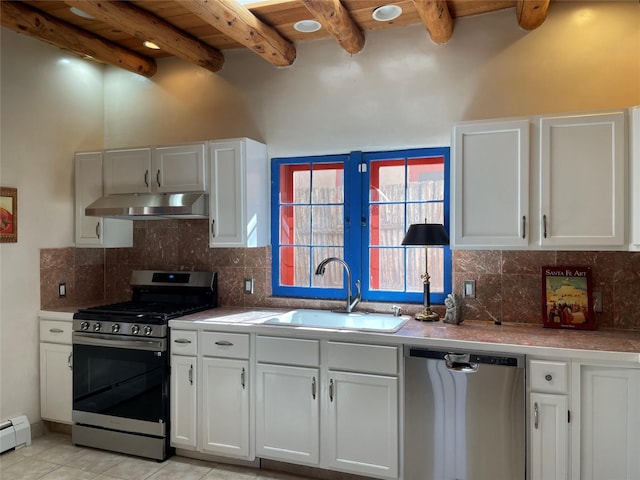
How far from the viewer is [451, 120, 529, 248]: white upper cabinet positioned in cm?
260

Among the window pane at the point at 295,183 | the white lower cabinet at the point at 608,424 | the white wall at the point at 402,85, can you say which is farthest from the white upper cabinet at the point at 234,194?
the white lower cabinet at the point at 608,424

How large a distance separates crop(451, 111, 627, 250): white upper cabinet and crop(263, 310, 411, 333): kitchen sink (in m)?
0.66

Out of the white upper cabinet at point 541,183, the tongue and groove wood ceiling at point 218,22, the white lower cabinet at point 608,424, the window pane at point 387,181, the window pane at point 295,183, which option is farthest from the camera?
the window pane at point 295,183

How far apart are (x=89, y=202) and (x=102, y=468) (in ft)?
6.46

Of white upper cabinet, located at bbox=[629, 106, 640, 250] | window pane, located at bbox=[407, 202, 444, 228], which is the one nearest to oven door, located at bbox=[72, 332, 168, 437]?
window pane, located at bbox=[407, 202, 444, 228]

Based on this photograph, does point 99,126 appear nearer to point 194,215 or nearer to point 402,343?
point 194,215

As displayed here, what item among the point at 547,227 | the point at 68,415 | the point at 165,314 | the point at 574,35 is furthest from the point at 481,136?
the point at 68,415

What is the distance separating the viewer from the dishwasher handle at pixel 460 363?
241 cm

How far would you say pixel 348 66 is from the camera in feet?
10.9

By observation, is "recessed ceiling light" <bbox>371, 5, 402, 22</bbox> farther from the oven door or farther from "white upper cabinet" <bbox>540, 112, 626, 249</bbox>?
the oven door

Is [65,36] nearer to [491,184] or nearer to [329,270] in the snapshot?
[329,270]

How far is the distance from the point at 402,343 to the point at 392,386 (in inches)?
9.9

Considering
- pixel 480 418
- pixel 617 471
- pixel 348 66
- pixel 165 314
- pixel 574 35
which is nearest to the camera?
pixel 617 471

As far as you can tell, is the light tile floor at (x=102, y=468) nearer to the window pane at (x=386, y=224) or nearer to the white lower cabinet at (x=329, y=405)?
the white lower cabinet at (x=329, y=405)
